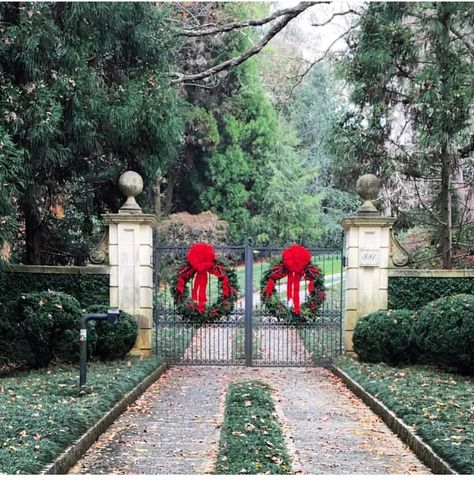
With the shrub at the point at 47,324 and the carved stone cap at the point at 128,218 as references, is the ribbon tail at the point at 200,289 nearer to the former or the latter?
the carved stone cap at the point at 128,218

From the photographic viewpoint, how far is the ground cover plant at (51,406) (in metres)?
4.86

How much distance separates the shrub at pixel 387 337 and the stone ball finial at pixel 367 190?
5.67 feet

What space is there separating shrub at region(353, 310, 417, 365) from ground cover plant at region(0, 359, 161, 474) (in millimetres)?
3108

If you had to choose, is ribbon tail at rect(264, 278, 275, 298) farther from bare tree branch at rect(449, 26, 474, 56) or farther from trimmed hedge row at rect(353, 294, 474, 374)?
bare tree branch at rect(449, 26, 474, 56)

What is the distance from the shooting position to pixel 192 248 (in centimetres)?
1148

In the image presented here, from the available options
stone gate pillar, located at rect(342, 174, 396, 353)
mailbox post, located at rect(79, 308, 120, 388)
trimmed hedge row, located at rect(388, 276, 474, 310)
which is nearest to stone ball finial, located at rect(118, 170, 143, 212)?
stone gate pillar, located at rect(342, 174, 396, 353)

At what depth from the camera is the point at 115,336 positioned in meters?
10.3

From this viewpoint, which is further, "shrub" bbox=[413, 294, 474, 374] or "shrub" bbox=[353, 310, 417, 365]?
"shrub" bbox=[353, 310, 417, 365]

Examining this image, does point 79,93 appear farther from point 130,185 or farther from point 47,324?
→ point 47,324

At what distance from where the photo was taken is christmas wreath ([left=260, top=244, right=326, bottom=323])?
11.4 metres

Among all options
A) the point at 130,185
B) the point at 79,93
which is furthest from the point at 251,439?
the point at 79,93

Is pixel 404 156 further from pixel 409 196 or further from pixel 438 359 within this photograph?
pixel 438 359

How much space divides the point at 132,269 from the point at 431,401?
18.4 ft

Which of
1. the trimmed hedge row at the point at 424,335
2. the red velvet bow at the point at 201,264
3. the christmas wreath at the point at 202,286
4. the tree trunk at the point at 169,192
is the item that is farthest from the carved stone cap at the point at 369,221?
the tree trunk at the point at 169,192
